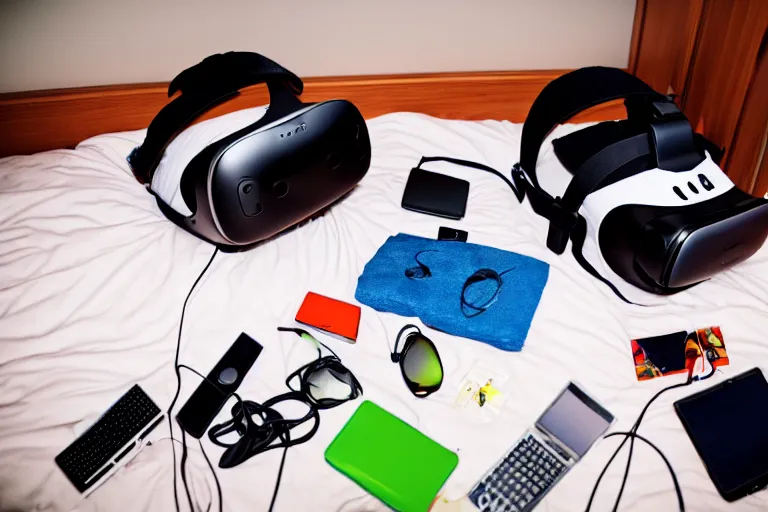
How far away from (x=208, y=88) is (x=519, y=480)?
34.5 inches

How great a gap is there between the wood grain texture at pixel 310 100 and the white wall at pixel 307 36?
4cm

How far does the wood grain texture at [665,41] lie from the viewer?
1293mm

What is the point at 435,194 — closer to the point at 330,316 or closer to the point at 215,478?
the point at 330,316

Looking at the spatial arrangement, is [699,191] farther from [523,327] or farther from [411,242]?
[411,242]

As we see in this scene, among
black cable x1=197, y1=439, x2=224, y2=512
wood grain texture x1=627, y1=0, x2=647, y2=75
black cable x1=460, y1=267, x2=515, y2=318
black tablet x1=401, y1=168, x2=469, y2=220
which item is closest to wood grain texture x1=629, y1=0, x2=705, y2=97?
wood grain texture x1=627, y1=0, x2=647, y2=75

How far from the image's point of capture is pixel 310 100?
4.60 feet

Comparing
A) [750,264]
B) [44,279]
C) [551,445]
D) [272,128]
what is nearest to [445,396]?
[551,445]

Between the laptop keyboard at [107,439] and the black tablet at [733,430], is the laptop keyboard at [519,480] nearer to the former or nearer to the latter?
the black tablet at [733,430]

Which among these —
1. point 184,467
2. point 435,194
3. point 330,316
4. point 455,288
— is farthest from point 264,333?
point 435,194

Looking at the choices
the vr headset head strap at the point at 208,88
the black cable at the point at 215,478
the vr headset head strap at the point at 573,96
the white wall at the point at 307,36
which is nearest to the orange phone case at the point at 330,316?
the black cable at the point at 215,478

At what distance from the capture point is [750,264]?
114 centimetres

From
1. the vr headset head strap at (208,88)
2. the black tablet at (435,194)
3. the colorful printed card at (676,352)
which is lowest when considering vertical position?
the colorful printed card at (676,352)

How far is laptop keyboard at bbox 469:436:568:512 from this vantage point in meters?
0.88

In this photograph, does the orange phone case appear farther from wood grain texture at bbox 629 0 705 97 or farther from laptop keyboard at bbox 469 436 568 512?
Result: wood grain texture at bbox 629 0 705 97
